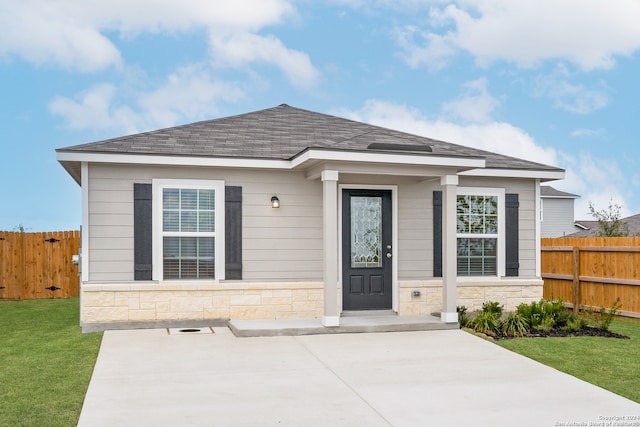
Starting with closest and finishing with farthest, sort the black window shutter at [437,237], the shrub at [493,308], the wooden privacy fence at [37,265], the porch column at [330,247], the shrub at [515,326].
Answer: the porch column at [330,247] → the shrub at [515,326] → the shrub at [493,308] → the black window shutter at [437,237] → the wooden privacy fence at [37,265]

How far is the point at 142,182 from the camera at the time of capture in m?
9.05

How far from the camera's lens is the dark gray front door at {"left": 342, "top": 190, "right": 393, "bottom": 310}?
31.6 feet

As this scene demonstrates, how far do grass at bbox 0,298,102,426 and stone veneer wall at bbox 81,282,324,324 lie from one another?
19.9 inches

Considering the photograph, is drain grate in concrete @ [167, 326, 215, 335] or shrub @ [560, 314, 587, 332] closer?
drain grate in concrete @ [167, 326, 215, 335]

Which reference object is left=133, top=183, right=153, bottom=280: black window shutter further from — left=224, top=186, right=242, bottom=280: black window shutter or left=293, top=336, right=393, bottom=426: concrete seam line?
left=293, top=336, right=393, bottom=426: concrete seam line

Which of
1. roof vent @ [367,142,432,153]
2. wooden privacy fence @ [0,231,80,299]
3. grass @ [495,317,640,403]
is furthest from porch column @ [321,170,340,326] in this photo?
wooden privacy fence @ [0,231,80,299]

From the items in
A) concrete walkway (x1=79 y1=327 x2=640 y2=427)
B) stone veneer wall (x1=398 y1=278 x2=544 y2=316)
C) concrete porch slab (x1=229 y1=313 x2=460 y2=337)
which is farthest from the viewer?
stone veneer wall (x1=398 y1=278 x2=544 y2=316)

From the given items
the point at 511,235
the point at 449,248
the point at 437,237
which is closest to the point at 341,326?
the point at 449,248

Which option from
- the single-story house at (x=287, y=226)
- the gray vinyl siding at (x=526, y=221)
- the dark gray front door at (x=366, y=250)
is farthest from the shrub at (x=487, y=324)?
the gray vinyl siding at (x=526, y=221)

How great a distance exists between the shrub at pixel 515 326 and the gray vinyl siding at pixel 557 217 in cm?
1880

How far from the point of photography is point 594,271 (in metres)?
11.5

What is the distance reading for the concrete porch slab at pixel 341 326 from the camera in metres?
8.40

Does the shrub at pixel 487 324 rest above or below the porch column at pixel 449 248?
→ below

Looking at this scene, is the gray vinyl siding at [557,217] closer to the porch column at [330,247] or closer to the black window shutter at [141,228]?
the porch column at [330,247]
